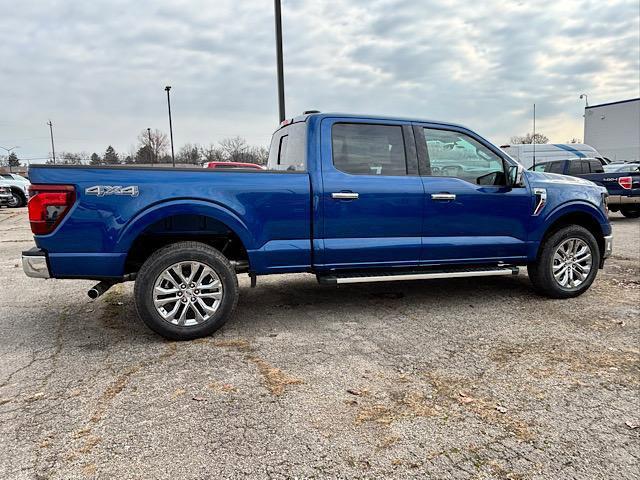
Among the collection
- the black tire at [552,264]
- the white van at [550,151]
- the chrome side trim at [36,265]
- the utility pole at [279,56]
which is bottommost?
the black tire at [552,264]

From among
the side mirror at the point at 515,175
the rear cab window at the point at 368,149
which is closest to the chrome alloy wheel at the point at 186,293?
the rear cab window at the point at 368,149

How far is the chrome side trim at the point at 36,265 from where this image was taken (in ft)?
12.4

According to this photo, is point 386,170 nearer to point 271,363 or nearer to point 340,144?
point 340,144

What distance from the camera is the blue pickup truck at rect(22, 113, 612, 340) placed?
150 inches

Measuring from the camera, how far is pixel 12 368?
3.49 metres

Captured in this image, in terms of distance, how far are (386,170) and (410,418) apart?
259cm

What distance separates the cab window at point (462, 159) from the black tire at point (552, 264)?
958mm

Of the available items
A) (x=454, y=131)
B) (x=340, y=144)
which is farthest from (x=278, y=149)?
(x=454, y=131)

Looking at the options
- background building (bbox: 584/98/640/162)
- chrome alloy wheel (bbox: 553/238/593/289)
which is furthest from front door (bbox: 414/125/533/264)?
background building (bbox: 584/98/640/162)

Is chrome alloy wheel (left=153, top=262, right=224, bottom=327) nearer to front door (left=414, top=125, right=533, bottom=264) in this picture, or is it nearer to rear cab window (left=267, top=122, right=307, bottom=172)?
rear cab window (left=267, top=122, right=307, bottom=172)

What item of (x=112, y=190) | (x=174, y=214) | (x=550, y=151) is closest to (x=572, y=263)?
(x=174, y=214)

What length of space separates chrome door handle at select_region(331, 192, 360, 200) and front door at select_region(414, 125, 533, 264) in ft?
2.52

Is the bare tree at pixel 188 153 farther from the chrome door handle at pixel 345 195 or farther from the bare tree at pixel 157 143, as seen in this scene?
the chrome door handle at pixel 345 195

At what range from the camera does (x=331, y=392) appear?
122 inches
